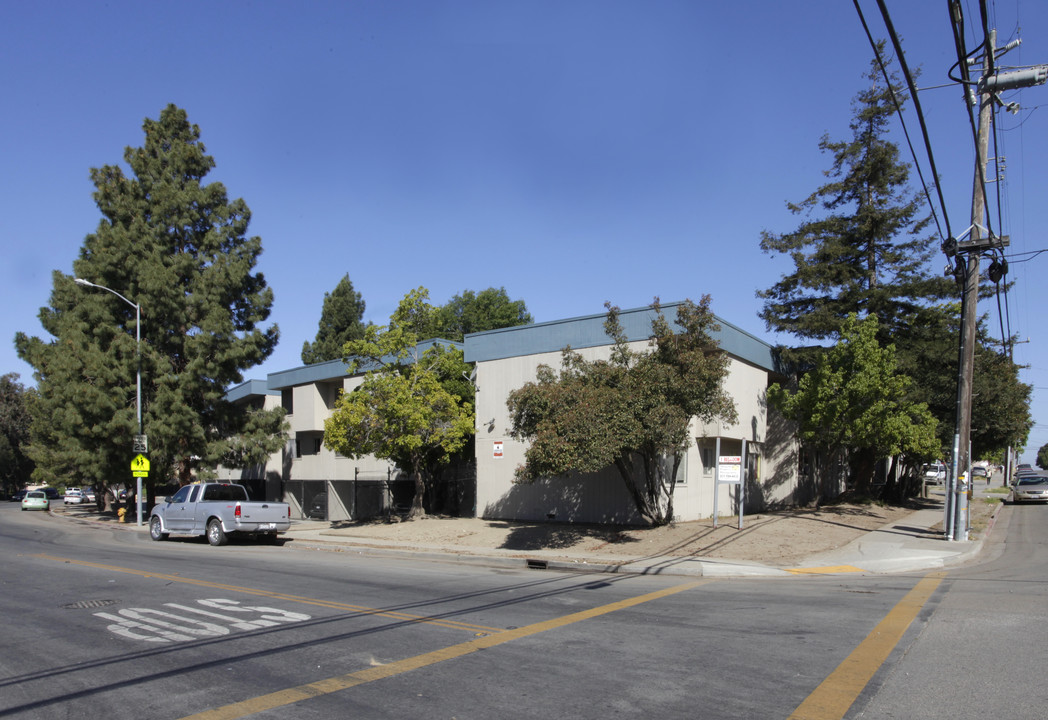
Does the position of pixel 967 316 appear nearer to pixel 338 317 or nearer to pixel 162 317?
pixel 162 317

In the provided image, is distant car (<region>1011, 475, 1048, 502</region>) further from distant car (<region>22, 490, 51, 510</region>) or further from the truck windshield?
distant car (<region>22, 490, 51, 510</region>)

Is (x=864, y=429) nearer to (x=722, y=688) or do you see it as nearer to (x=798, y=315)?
(x=798, y=315)

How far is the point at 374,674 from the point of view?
6.48m

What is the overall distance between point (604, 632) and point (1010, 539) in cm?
1699

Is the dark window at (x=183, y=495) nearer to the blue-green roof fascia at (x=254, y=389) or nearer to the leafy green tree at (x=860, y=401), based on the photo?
the blue-green roof fascia at (x=254, y=389)

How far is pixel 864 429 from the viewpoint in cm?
2252

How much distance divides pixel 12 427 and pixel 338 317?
3795 cm

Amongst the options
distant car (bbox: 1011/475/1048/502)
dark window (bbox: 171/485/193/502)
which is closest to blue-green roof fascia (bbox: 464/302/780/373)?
dark window (bbox: 171/485/193/502)

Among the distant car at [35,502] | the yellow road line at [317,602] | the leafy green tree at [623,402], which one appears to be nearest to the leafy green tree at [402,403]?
the leafy green tree at [623,402]

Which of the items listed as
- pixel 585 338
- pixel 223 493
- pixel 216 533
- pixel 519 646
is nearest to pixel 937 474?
pixel 585 338

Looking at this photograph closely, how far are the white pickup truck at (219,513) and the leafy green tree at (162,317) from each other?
781 cm

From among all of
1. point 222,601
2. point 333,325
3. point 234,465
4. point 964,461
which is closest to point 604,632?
point 222,601

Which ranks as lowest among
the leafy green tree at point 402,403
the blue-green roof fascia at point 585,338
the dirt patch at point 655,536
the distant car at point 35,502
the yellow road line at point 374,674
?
the distant car at point 35,502

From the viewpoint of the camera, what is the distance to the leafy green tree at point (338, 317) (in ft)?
190
